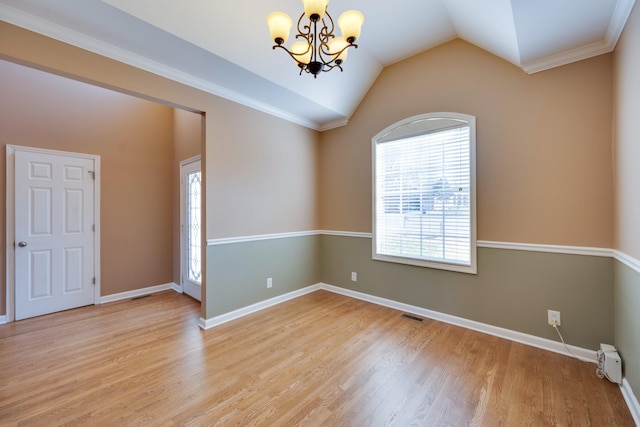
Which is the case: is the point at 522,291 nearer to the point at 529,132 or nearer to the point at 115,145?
the point at 529,132

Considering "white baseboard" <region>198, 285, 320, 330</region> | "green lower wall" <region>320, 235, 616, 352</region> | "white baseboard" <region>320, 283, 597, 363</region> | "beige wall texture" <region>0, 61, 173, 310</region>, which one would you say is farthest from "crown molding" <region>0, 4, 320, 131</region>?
"white baseboard" <region>320, 283, 597, 363</region>

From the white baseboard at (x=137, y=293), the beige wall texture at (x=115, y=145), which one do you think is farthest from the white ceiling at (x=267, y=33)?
the white baseboard at (x=137, y=293)

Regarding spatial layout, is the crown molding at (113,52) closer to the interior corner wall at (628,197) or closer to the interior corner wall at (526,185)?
the interior corner wall at (526,185)

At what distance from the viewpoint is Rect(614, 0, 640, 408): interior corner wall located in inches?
67.7

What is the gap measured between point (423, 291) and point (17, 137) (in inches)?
213

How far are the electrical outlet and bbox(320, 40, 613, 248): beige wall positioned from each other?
67 cm

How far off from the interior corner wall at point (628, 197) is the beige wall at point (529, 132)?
0.14m

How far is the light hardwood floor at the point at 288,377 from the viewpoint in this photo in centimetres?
172

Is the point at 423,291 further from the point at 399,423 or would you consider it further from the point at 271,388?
the point at 271,388

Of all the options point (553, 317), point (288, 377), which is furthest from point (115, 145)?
point (553, 317)

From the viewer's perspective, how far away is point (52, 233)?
11.5 ft

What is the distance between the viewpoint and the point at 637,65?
1704mm

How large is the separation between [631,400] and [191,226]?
16.2 ft

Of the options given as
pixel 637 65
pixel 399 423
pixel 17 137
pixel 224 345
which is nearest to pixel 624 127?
pixel 637 65
